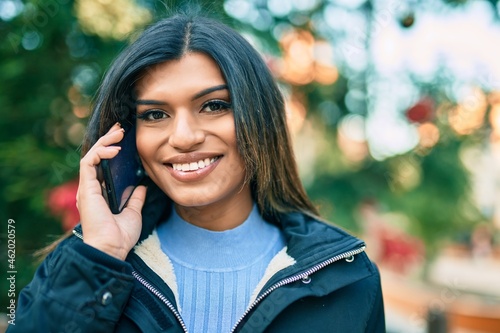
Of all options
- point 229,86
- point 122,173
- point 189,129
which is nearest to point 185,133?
point 189,129

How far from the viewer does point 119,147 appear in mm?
2088

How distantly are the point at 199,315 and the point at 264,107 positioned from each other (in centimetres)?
80

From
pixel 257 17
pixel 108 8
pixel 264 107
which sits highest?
pixel 257 17

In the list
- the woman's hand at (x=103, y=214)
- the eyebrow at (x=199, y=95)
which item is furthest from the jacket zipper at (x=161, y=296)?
the eyebrow at (x=199, y=95)

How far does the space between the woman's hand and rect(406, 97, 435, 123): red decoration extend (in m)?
1.92

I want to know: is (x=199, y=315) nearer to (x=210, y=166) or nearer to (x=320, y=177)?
(x=210, y=166)

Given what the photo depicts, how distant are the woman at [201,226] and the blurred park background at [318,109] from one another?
84 cm

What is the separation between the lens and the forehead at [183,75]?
2041 mm

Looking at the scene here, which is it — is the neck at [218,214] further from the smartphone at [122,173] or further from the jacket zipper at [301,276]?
the jacket zipper at [301,276]

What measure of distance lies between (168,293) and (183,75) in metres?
0.76

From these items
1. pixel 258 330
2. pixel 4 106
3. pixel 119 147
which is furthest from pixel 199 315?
pixel 4 106

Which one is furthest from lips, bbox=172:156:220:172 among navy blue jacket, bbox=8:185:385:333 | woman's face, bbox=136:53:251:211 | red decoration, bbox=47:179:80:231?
red decoration, bbox=47:179:80:231

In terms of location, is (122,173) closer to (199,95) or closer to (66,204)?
(199,95)

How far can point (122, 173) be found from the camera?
220 cm
